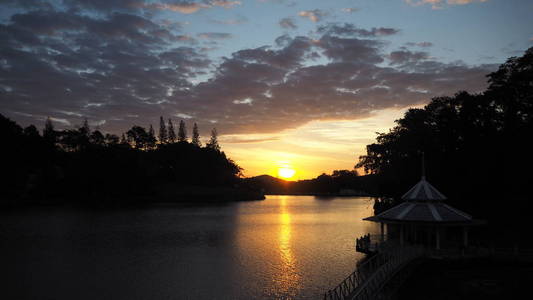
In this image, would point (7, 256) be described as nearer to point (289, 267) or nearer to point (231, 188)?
point (289, 267)

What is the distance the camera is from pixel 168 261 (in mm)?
39438

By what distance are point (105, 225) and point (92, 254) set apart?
2663 centimetres

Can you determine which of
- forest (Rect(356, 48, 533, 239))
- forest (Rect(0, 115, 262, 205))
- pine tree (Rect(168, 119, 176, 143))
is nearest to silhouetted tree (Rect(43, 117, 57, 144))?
forest (Rect(0, 115, 262, 205))

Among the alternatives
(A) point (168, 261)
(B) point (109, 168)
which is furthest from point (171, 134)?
(A) point (168, 261)

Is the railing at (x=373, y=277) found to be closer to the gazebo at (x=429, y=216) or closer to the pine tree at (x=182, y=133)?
the gazebo at (x=429, y=216)

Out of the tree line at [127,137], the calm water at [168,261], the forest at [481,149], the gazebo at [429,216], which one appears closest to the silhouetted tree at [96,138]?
the tree line at [127,137]

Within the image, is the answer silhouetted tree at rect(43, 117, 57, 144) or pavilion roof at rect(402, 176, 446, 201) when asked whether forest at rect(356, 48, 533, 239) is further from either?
silhouetted tree at rect(43, 117, 57, 144)

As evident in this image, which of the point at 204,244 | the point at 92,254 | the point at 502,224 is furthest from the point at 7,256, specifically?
the point at 502,224

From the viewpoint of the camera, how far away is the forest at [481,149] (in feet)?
136

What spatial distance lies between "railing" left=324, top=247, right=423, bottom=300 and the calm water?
3210 mm

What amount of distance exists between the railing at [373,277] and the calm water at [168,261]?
10.5 feet

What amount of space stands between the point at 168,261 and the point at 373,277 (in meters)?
22.7

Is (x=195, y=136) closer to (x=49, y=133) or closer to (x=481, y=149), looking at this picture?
(x=49, y=133)

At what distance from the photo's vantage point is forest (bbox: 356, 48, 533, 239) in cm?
4141
